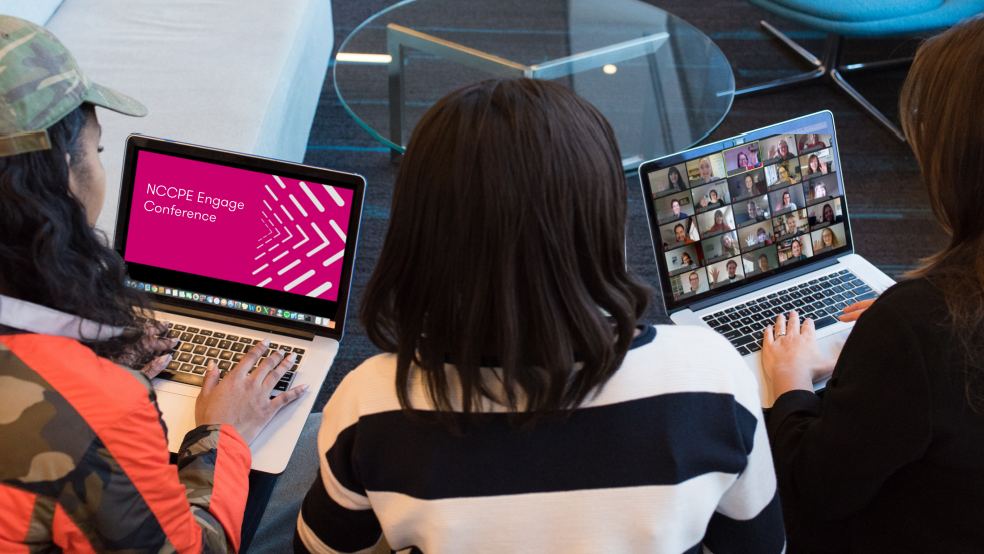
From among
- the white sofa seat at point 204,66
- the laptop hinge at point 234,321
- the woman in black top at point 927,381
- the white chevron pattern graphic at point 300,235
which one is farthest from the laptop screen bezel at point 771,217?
the white sofa seat at point 204,66

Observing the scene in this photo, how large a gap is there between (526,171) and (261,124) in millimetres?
1619

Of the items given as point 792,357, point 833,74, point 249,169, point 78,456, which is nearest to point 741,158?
point 792,357

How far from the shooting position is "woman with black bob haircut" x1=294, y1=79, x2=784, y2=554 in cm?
61

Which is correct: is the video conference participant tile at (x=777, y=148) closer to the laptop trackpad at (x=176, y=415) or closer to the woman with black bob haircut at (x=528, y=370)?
the woman with black bob haircut at (x=528, y=370)

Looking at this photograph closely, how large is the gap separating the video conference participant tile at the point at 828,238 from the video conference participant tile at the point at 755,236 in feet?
0.33

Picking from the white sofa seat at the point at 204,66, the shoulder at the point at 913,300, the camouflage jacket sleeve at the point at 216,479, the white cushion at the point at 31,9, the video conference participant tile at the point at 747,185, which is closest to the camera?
the shoulder at the point at 913,300

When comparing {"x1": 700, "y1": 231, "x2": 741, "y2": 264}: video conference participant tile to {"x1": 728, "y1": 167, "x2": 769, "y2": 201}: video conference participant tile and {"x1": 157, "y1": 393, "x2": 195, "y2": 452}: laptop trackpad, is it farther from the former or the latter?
{"x1": 157, "y1": 393, "x2": 195, "y2": 452}: laptop trackpad

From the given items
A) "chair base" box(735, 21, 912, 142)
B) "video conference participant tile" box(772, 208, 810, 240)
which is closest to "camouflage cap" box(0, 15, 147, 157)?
"video conference participant tile" box(772, 208, 810, 240)

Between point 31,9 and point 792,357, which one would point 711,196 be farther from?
point 31,9

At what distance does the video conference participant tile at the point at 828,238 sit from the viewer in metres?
1.36

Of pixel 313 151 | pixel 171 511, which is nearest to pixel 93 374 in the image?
pixel 171 511

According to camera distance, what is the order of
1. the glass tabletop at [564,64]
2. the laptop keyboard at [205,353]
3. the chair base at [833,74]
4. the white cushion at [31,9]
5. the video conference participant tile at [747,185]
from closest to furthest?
the laptop keyboard at [205,353], the video conference participant tile at [747,185], the white cushion at [31,9], the glass tabletop at [564,64], the chair base at [833,74]

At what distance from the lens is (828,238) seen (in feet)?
4.50

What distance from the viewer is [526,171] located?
598 mm
